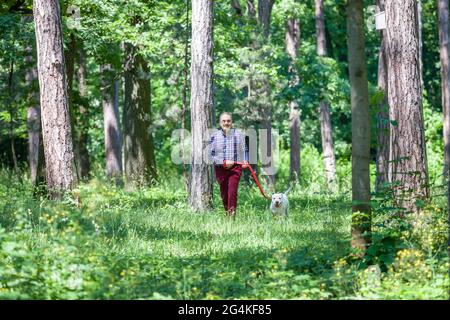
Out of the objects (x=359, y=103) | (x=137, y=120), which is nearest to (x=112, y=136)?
(x=137, y=120)

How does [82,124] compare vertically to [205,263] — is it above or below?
Result: above

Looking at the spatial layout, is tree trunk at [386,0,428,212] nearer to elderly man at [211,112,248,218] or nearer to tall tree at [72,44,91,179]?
elderly man at [211,112,248,218]

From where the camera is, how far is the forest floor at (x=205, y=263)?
317 inches

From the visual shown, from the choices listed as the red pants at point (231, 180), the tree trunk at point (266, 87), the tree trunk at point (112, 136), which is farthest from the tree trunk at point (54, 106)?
the tree trunk at point (112, 136)

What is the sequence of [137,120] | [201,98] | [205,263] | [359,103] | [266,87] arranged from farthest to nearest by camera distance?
1. [266,87]
2. [137,120]
3. [201,98]
4. [205,263]
5. [359,103]

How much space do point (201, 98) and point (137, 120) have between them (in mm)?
10136

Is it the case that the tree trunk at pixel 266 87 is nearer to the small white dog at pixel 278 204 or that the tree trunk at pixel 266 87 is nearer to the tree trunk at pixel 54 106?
the small white dog at pixel 278 204

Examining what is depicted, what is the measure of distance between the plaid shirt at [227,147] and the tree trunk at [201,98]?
1341mm

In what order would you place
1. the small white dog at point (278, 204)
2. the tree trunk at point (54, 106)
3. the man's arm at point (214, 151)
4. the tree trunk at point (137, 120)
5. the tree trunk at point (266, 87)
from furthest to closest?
the tree trunk at point (266, 87)
the tree trunk at point (137, 120)
the man's arm at point (214, 151)
the small white dog at point (278, 204)
the tree trunk at point (54, 106)

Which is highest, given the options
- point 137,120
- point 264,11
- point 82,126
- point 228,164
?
point 264,11

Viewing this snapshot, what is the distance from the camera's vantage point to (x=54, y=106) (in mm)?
16281

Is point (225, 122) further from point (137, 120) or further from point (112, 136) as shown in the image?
point (112, 136)
